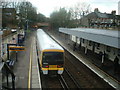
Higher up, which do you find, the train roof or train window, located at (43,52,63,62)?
the train roof

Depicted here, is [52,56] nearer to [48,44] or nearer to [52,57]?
[52,57]

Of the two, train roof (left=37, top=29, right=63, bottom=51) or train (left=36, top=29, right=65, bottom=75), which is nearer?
train (left=36, top=29, right=65, bottom=75)

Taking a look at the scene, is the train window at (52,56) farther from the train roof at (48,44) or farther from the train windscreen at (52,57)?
the train roof at (48,44)

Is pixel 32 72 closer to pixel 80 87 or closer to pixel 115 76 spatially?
pixel 80 87

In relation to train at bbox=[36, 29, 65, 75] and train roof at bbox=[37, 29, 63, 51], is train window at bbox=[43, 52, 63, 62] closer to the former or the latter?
train at bbox=[36, 29, 65, 75]

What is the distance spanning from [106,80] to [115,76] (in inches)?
48.1

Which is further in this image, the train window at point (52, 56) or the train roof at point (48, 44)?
the train roof at point (48, 44)

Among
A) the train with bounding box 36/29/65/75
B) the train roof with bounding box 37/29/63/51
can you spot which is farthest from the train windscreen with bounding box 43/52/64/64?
the train roof with bounding box 37/29/63/51

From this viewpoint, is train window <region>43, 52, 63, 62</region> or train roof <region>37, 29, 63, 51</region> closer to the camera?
train window <region>43, 52, 63, 62</region>

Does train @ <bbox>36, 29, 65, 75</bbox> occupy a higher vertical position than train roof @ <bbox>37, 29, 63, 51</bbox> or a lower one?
lower

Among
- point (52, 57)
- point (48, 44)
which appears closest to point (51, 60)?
point (52, 57)

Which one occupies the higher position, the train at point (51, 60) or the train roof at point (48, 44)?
the train roof at point (48, 44)

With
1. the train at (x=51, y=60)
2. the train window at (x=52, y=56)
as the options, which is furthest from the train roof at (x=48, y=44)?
Result: the train window at (x=52, y=56)

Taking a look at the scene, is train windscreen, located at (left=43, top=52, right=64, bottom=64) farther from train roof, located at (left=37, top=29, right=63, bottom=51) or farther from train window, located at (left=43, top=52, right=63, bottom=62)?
train roof, located at (left=37, top=29, right=63, bottom=51)
